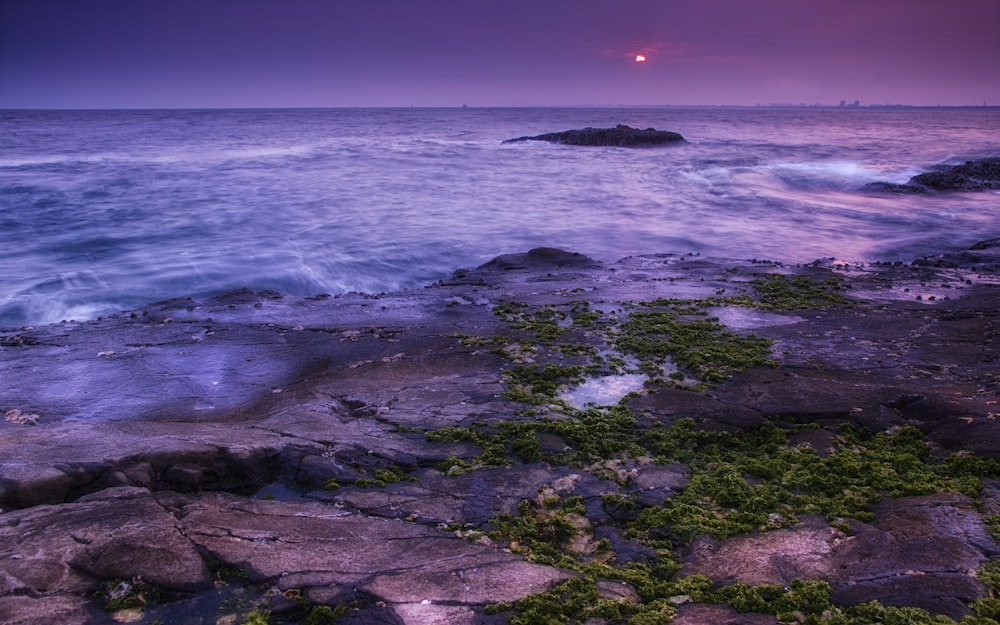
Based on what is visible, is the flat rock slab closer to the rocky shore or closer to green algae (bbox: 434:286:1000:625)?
the rocky shore

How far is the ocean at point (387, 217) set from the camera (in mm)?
15906

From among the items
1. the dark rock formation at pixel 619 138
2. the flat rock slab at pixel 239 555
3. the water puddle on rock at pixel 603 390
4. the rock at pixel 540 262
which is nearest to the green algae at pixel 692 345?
the water puddle on rock at pixel 603 390

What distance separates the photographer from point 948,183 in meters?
28.9

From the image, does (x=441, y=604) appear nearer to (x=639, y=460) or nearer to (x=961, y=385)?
(x=639, y=460)

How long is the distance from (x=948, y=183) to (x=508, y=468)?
31.7m

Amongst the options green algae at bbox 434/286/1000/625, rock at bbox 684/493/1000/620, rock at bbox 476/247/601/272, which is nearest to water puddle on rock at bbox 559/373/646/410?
green algae at bbox 434/286/1000/625

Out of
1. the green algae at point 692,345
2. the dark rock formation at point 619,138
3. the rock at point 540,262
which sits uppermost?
the dark rock formation at point 619,138

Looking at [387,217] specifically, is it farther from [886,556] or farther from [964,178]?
[964,178]

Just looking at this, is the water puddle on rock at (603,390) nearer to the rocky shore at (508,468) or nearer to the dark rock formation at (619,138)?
the rocky shore at (508,468)

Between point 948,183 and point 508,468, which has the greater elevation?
point 948,183

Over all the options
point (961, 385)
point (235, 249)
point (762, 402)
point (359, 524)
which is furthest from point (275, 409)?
point (235, 249)

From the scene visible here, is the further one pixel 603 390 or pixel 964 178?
pixel 964 178

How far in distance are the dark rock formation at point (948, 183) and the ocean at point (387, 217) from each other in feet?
4.62

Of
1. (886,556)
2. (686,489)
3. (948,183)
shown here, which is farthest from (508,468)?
(948,183)
